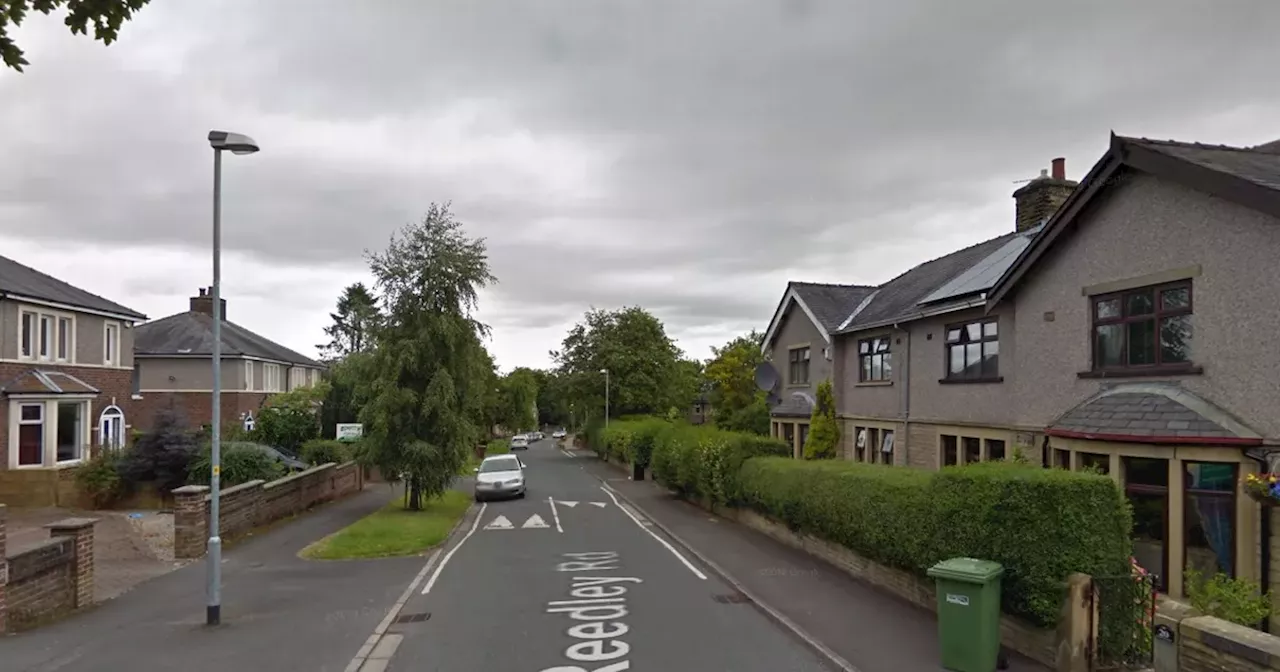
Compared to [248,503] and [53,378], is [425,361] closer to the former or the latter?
[248,503]

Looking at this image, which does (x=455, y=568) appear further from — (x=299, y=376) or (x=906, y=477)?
(x=299, y=376)

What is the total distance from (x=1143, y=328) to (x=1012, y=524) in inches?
230

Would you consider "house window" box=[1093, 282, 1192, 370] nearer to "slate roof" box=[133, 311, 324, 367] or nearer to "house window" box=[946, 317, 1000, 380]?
"house window" box=[946, 317, 1000, 380]

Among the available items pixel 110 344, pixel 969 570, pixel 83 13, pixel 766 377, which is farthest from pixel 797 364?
pixel 83 13

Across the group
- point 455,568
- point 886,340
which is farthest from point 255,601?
point 886,340

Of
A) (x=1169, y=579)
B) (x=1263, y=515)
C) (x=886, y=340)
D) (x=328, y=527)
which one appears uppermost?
(x=886, y=340)

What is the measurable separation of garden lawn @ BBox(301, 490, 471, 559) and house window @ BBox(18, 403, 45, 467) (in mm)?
10185

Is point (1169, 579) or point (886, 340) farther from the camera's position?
point (886, 340)

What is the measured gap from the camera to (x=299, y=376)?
53.8 m

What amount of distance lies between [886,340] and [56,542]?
1862 centimetres

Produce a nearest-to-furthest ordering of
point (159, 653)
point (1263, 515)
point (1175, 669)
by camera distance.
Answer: point (1175, 669)
point (159, 653)
point (1263, 515)

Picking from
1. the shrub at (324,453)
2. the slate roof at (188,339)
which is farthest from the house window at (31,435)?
the slate roof at (188,339)

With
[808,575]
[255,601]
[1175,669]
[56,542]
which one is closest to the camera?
[1175,669]

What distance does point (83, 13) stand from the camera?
4809 mm
